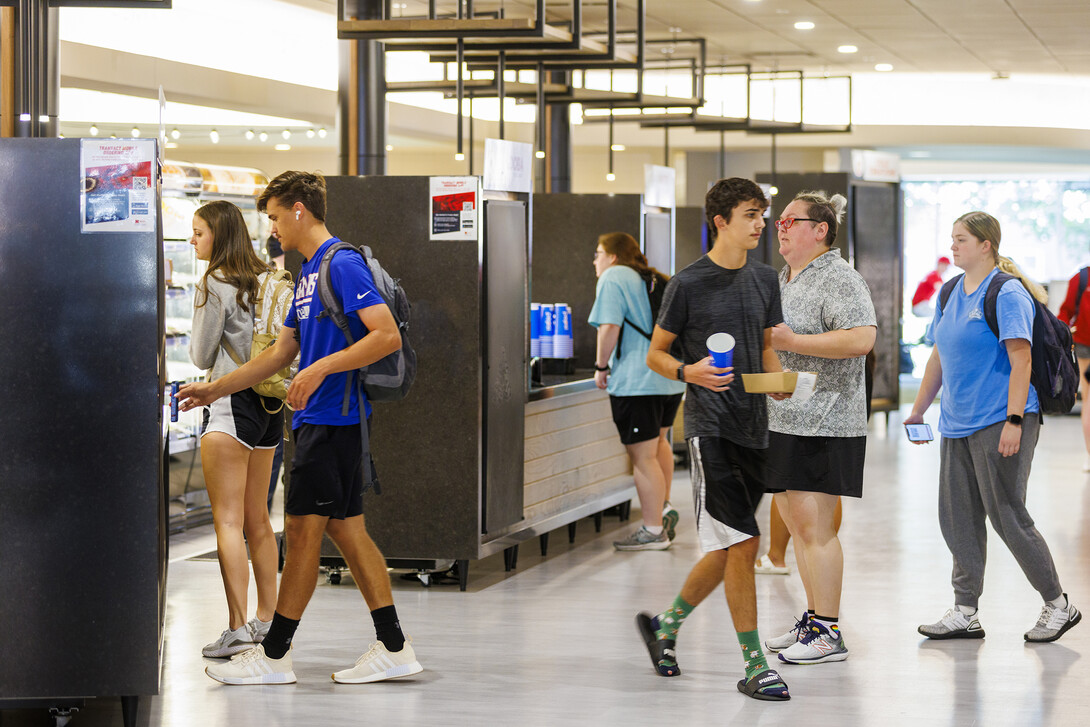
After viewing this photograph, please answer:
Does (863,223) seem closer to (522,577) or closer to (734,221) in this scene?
(522,577)

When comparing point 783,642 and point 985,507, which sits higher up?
point 985,507

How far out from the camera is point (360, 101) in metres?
7.68

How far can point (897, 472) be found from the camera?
30.5ft

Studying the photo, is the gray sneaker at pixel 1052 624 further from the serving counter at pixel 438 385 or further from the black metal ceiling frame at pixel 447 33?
the black metal ceiling frame at pixel 447 33

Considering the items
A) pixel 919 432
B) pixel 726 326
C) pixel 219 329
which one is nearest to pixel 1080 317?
pixel 919 432

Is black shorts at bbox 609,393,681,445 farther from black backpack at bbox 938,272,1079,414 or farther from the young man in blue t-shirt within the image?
the young man in blue t-shirt

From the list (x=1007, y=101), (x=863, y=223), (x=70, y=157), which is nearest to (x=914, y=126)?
(x=1007, y=101)

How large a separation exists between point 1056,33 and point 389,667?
29.3 feet

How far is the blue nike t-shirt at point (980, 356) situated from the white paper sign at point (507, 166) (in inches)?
77.9

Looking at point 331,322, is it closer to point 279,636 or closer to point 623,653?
point 279,636

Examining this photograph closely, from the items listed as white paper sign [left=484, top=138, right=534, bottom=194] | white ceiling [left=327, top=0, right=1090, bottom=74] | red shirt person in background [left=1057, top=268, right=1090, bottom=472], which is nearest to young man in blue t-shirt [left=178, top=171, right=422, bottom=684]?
white paper sign [left=484, top=138, right=534, bottom=194]

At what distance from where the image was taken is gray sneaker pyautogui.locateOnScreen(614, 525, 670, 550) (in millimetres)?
6457

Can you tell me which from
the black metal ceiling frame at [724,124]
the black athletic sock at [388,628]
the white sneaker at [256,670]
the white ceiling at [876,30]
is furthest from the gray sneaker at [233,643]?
the black metal ceiling frame at [724,124]

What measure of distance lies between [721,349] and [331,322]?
1167 mm
